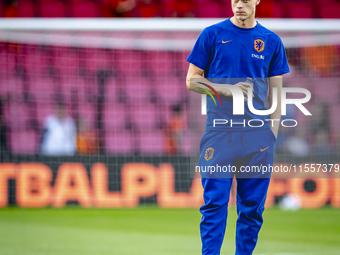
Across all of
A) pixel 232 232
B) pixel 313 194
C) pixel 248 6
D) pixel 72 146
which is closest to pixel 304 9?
pixel 313 194

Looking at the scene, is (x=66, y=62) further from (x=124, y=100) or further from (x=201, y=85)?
(x=201, y=85)

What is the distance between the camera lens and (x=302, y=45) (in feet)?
24.8

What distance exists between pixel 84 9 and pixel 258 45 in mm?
7661

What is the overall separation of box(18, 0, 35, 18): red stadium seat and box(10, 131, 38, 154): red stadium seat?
2.32 metres

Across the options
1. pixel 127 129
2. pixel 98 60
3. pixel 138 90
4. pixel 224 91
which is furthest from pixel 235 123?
pixel 127 129

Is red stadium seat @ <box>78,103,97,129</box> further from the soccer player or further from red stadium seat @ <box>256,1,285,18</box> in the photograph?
the soccer player

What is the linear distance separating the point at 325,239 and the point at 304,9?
6359 millimetres

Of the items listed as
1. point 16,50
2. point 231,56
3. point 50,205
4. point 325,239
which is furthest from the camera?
point 16,50

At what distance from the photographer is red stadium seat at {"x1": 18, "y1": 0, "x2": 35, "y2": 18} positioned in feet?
31.5

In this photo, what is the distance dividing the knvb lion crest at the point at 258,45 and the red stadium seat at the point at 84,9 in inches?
297

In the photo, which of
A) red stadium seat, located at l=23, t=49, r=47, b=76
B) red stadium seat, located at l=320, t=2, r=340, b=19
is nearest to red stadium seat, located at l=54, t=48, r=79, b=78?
red stadium seat, located at l=23, t=49, r=47, b=76

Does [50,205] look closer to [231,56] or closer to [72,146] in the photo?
[72,146]

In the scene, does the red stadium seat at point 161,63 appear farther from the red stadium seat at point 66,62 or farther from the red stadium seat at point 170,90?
the red stadium seat at point 66,62

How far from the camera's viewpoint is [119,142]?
944 centimetres
